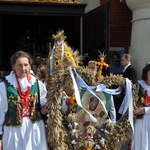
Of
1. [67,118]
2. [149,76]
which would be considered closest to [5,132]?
[67,118]

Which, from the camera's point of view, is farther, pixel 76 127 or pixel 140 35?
pixel 140 35

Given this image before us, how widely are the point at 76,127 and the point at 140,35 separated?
3.74 meters

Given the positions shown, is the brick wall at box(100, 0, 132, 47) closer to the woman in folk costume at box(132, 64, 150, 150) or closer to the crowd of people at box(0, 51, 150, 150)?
the woman in folk costume at box(132, 64, 150, 150)

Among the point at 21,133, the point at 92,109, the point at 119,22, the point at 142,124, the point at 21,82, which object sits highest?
the point at 119,22

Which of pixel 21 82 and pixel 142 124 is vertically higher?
pixel 21 82

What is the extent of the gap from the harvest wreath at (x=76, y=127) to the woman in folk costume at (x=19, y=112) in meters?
0.19

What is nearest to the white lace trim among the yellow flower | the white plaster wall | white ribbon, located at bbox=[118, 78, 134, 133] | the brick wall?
the yellow flower

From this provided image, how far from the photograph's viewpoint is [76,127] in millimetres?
3889

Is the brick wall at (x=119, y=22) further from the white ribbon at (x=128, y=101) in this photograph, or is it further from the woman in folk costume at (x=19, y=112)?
the woman in folk costume at (x=19, y=112)

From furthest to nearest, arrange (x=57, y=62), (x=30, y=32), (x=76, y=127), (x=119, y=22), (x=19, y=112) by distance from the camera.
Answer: (x=30, y=32)
(x=119, y=22)
(x=57, y=62)
(x=76, y=127)
(x=19, y=112)

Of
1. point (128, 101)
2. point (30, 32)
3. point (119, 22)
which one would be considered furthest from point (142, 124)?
point (30, 32)

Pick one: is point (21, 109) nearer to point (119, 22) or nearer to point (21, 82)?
point (21, 82)

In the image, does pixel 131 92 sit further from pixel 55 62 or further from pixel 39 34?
pixel 39 34

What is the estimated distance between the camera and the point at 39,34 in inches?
442
